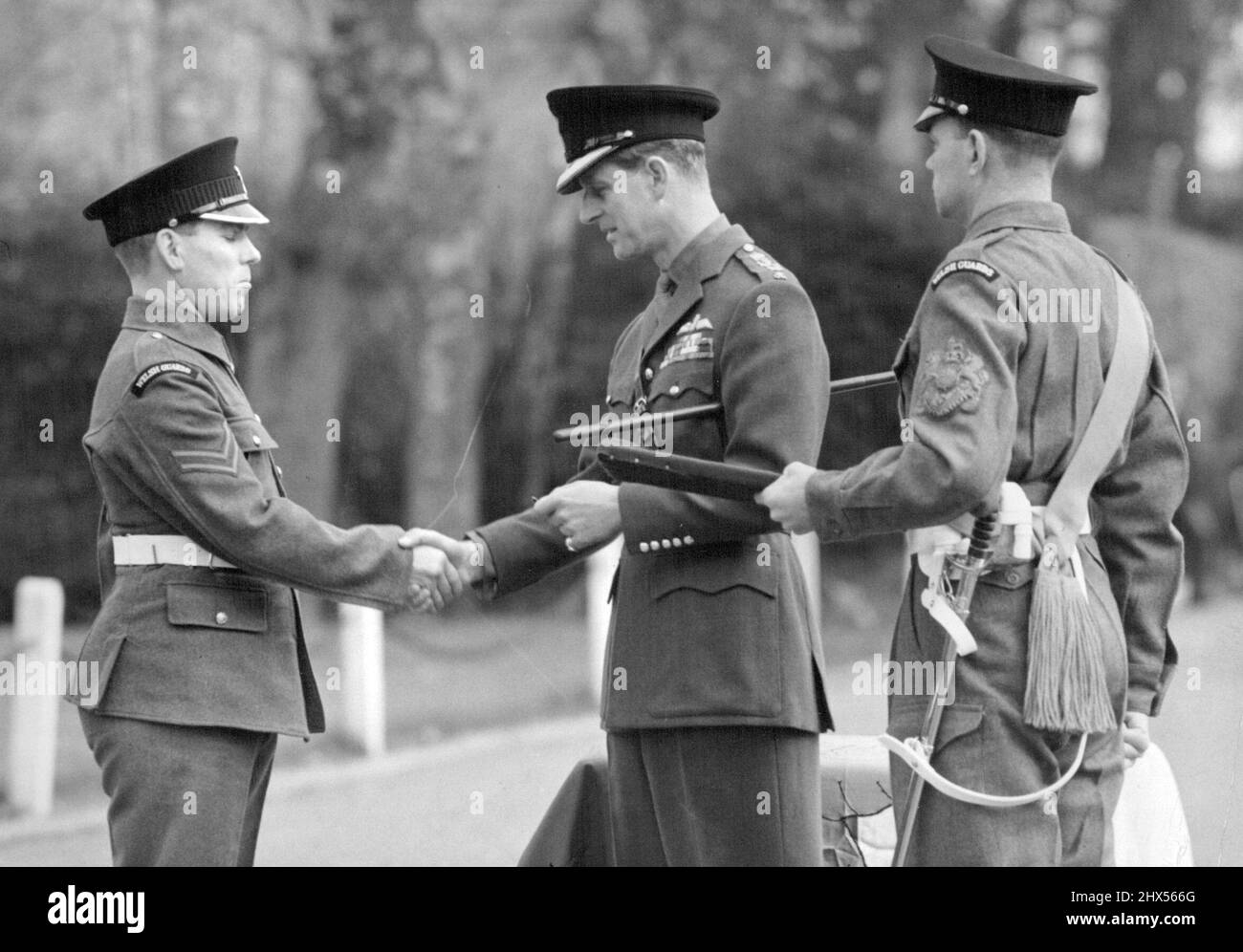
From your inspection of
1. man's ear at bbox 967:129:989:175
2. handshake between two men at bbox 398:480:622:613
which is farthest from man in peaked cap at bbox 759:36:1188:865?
handshake between two men at bbox 398:480:622:613

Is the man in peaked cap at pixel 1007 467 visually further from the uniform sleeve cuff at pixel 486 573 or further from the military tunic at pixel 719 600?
the uniform sleeve cuff at pixel 486 573

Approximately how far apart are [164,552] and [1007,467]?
6.16 feet

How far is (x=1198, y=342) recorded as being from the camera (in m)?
14.2

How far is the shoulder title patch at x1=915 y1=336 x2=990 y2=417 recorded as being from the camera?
329cm

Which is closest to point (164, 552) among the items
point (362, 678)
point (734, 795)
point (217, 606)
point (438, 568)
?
point (217, 606)

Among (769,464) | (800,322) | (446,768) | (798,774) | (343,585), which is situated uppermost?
(800,322)

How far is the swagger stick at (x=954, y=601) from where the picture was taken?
3.43 m

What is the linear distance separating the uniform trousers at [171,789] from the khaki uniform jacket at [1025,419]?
4.80ft

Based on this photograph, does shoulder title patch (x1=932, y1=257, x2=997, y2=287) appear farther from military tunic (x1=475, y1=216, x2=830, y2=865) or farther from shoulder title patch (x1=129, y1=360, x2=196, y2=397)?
shoulder title patch (x1=129, y1=360, x2=196, y2=397)

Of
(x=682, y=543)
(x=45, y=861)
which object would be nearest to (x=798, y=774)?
(x=682, y=543)

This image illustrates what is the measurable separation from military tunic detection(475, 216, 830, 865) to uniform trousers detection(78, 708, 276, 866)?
33.1 inches

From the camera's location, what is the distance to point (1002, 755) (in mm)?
3449
